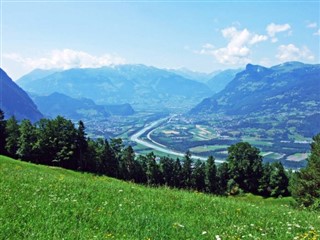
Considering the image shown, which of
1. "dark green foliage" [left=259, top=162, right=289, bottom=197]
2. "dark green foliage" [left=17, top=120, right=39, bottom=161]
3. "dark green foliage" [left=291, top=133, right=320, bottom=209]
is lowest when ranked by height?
"dark green foliage" [left=259, top=162, right=289, bottom=197]

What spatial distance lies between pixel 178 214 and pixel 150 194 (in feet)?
11.3

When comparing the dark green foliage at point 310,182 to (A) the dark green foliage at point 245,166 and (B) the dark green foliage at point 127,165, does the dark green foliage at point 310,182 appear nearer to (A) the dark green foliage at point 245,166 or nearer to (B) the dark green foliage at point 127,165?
(A) the dark green foliage at point 245,166

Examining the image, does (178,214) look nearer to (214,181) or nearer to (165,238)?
(165,238)

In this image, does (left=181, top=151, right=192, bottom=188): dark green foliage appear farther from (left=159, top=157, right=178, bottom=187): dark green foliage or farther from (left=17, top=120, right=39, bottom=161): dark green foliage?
(left=17, top=120, right=39, bottom=161): dark green foliage

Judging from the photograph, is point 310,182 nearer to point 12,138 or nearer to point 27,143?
point 27,143

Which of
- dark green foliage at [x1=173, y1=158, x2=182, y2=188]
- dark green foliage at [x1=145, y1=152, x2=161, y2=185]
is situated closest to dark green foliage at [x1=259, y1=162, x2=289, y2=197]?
dark green foliage at [x1=173, y1=158, x2=182, y2=188]

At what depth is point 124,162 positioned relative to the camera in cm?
11875

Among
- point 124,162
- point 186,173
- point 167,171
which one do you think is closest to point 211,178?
point 186,173

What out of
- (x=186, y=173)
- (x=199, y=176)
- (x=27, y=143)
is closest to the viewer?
(x=27, y=143)

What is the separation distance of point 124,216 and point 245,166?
4257 inches

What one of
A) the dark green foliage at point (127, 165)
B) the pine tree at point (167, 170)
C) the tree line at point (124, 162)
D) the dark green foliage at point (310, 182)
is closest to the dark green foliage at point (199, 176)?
the tree line at point (124, 162)

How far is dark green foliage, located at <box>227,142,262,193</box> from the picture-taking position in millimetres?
115562

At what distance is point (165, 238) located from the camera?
414 inches

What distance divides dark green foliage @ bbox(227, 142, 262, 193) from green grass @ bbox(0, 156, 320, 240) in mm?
102939
